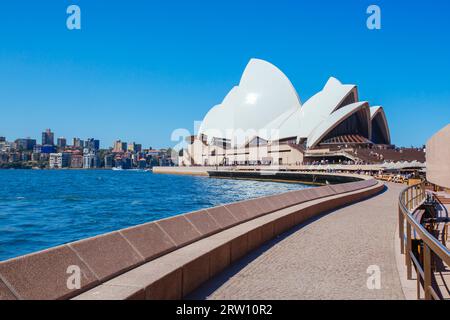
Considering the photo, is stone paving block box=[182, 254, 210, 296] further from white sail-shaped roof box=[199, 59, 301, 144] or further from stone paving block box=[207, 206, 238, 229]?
white sail-shaped roof box=[199, 59, 301, 144]

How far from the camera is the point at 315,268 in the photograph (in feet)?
19.7

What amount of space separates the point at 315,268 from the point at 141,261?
7.85 ft

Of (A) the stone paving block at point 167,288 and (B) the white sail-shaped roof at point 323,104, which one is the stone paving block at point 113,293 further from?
(B) the white sail-shaped roof at point 323,104

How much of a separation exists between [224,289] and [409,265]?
231 cm

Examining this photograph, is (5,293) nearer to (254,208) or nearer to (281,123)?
(254,208)

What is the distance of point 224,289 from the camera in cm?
498

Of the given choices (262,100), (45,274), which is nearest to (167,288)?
(45,274)

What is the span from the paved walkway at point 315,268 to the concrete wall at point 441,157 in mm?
1710

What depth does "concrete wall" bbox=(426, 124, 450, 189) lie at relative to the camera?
981cm

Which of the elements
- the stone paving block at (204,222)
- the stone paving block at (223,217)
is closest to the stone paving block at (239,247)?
the stone paving block at (204,222)

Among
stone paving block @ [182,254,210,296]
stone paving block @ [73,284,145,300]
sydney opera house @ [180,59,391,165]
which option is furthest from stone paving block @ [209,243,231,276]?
sydney opera house @ [180,59,391,165]

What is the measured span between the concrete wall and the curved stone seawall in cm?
451
